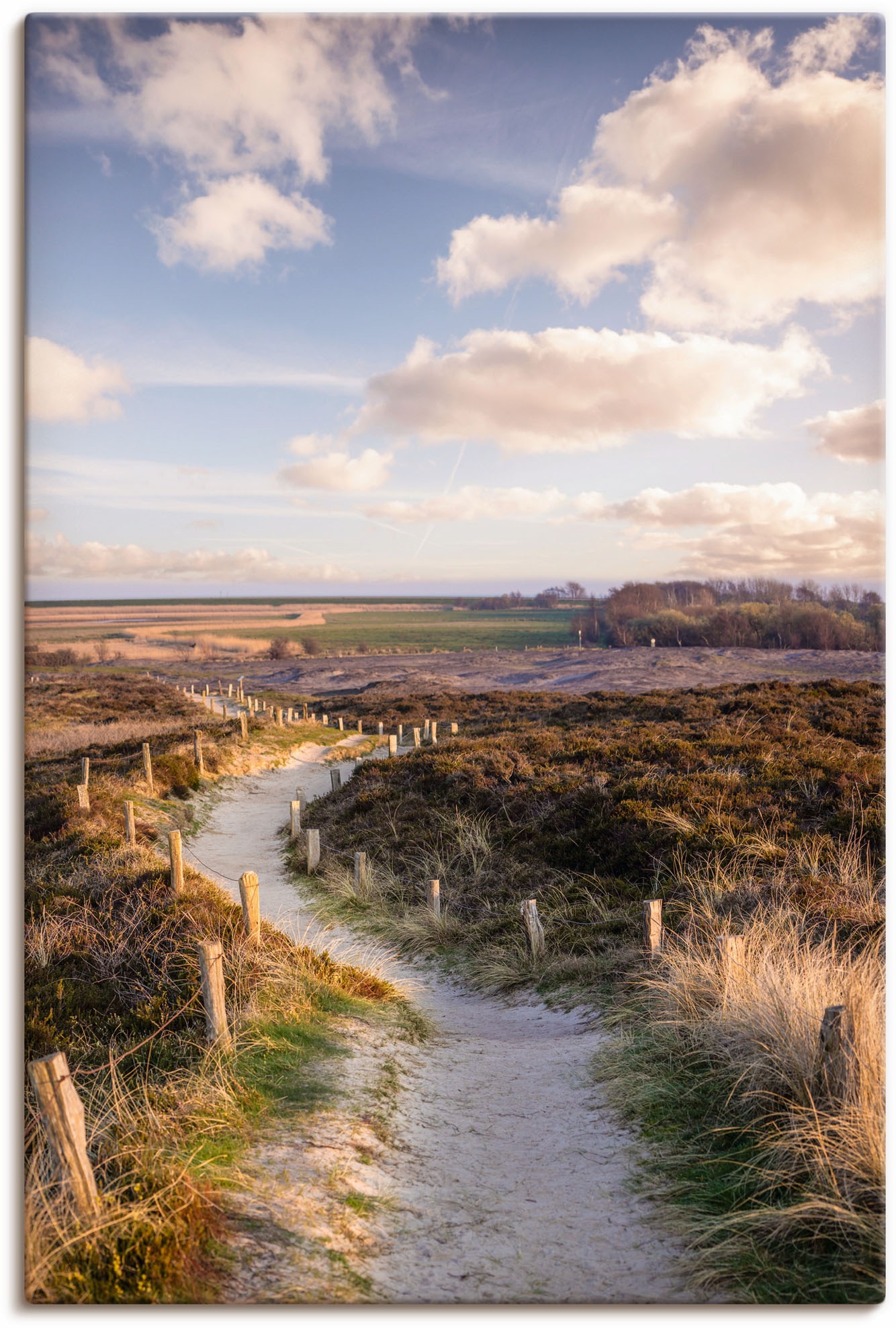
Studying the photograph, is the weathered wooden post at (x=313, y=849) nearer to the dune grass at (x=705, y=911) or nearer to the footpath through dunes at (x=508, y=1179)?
the dune grass at (x=705, y=911)

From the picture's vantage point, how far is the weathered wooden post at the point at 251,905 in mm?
6617

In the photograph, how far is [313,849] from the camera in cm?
1380

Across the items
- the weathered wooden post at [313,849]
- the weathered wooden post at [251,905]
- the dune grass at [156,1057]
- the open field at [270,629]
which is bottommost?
the weathered wooden post at [313,849]

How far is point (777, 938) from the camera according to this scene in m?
6.25

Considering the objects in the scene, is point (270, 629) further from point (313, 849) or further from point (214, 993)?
point (214, 993)

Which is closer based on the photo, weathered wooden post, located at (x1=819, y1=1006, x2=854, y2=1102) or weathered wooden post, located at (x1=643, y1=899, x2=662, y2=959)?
weathered wooden post, located at (x1=819, y1=1006, x2=854, y2=1102)

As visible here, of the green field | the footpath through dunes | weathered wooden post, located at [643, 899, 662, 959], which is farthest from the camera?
the green field

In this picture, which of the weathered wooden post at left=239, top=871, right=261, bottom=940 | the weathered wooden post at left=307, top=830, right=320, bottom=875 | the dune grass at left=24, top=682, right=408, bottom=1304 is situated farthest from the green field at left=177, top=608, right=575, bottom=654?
the weathered wooden post at left=239, top=871, right=261, bottom=940

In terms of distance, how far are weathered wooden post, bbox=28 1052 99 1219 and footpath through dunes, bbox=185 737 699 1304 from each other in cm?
83

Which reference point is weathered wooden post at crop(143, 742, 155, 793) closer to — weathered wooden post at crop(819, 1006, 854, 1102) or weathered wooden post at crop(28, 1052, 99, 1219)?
weathered wooden post at crop(28, 1052, 99, 1219)

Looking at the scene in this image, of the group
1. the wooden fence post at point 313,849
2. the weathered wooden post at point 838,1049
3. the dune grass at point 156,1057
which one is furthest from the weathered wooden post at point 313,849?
the weathered wooden post at point 838,1049

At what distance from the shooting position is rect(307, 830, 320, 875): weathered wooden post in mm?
13742

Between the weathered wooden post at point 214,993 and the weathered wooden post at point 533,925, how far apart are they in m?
4.22

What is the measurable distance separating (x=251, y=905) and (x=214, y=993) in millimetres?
1844
